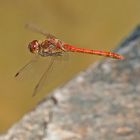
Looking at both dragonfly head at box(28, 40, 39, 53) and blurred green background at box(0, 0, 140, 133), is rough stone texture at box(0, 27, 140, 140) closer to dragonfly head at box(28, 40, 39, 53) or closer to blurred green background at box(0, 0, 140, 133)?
dragonfly head at box(28, 40, 39, 53)

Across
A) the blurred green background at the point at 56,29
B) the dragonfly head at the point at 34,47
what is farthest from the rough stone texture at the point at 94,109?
the blurred green background at the point at 56,29

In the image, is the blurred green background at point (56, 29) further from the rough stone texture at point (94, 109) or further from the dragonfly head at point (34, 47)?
the dragonfly head at point (34, 47)

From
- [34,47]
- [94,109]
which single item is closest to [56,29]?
[94,109]

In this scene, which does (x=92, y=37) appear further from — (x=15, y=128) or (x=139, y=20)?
(x=15, y=128)

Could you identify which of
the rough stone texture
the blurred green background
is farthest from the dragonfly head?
the blurred green background

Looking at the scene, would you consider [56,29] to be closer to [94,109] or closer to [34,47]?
[94,109]

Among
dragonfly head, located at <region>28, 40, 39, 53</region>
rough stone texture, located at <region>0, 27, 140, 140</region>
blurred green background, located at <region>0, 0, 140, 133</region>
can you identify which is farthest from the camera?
blurred green background, located at <region>0, 0, 140, 133</region>
